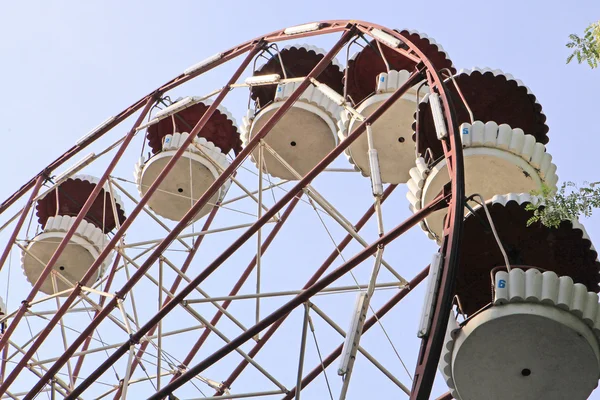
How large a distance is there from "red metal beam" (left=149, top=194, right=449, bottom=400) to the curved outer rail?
14mm

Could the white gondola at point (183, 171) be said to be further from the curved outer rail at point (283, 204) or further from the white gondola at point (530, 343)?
the white gondola at point (530, 343)

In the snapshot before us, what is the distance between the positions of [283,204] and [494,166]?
143 inches

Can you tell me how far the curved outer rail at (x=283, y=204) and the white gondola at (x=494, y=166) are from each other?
1.26 metres

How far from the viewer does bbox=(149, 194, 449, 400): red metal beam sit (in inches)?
639

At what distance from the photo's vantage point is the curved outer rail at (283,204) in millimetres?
14078

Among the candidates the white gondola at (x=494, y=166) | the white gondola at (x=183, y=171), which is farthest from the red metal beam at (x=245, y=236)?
the white gondola at (x=183, y=171)

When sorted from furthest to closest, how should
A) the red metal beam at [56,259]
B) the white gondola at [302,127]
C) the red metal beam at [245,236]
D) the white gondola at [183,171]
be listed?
1. the white gondola at [183,171]
2. the white gondola at [302,127]
3. the red metal beam at [56,259]
4. the red metal beam at [245,236]

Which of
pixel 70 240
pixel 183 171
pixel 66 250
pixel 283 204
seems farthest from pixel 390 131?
pixel 66 250

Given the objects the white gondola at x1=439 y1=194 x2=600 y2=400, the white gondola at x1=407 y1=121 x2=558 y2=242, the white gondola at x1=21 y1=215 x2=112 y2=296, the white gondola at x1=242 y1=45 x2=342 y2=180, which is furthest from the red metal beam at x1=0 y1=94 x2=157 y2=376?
the white gondola at x1=439 y1=194 x2=600 y2=400

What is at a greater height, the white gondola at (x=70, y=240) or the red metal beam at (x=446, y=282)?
the white gondola at (x=70, y=240)

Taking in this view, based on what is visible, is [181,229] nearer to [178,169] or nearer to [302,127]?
[302,127]

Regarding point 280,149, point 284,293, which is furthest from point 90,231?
point 284,293

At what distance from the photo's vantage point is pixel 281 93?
25875 mm

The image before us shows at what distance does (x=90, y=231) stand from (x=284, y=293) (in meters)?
11.8
